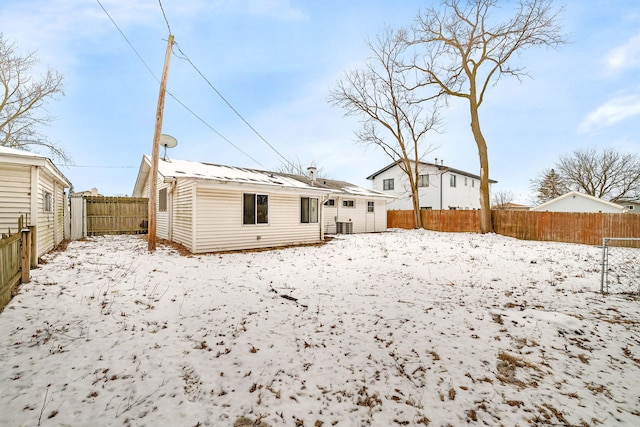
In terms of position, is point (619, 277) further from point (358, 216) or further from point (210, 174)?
point (358, 216)

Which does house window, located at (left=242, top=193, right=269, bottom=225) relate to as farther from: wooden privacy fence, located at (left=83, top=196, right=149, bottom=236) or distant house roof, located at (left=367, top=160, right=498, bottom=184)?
distant house roof, located at (left=367, top=160, right=498, bottom=184)

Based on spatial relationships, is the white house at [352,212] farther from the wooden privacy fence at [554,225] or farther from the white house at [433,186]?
the white house at [433,186]

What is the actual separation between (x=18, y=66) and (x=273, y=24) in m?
17.0

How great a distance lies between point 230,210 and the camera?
1047 cm

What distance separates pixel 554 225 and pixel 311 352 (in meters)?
18.5

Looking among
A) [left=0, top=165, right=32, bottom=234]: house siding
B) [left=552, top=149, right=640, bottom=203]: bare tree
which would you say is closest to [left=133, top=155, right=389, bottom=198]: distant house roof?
[left=0, top=165, right=32, bottom=234]: house siding

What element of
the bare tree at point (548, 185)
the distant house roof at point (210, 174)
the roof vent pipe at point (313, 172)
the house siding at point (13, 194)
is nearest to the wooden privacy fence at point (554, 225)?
the distant house roof at point (210, 174)

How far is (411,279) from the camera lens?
270 inches

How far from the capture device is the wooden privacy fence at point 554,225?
13764mm

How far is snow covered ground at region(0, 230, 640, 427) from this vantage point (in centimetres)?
242

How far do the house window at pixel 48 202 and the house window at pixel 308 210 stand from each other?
363 inches

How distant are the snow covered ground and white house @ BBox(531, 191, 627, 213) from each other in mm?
21811

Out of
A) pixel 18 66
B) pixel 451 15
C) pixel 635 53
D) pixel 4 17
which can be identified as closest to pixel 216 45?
pixel 4 17

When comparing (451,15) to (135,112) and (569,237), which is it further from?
(135,112)
